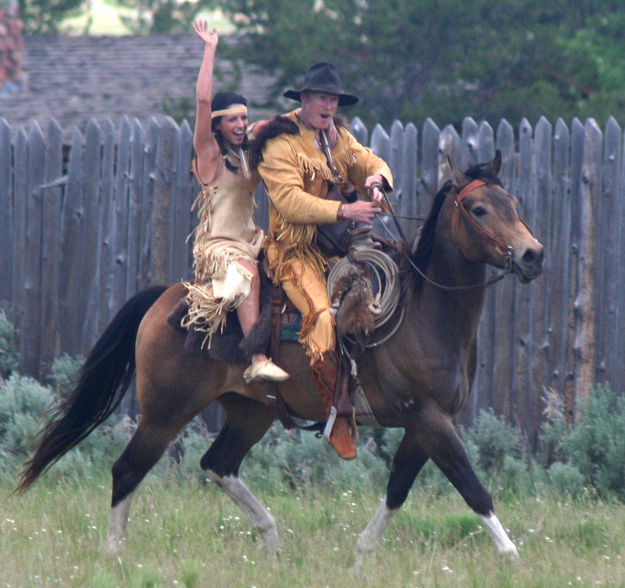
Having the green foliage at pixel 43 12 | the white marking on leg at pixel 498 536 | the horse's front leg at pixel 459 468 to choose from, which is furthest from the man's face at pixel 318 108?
the green foliage at pixel 43 12

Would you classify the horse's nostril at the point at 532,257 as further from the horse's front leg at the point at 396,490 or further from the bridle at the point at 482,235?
the horse's front leg at the point at 396,490

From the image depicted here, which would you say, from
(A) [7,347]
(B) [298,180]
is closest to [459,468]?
(B) [298,180]

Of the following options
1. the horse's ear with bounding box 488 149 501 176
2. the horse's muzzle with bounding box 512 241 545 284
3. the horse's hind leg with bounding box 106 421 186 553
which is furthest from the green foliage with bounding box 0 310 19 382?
the horse's muzzle with bounding box 512 241 545 284

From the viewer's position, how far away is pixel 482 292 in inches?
213

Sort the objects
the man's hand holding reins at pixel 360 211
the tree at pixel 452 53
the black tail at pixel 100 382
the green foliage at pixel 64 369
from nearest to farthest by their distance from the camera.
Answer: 1. the man's hand holding reins at pixel 360 211
2. the black tail at pixel 100 382
3. the green foliage at pixel 64 369
4. the tree at pixel 452 53

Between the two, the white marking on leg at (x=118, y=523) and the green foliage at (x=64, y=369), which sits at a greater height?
the white marking on leg at (x=118, y=523)

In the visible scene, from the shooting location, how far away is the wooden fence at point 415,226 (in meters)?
7.50

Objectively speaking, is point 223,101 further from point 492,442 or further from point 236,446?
point 492,442

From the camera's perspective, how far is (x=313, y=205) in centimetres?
539

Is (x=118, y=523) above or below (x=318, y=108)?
below

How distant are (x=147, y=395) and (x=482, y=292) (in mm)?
2120

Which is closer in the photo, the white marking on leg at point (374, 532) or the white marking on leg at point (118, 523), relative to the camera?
the white marking on leg at point (374, 532)

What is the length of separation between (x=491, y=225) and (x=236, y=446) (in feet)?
7.33

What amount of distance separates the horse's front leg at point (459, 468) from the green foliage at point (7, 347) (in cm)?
458
